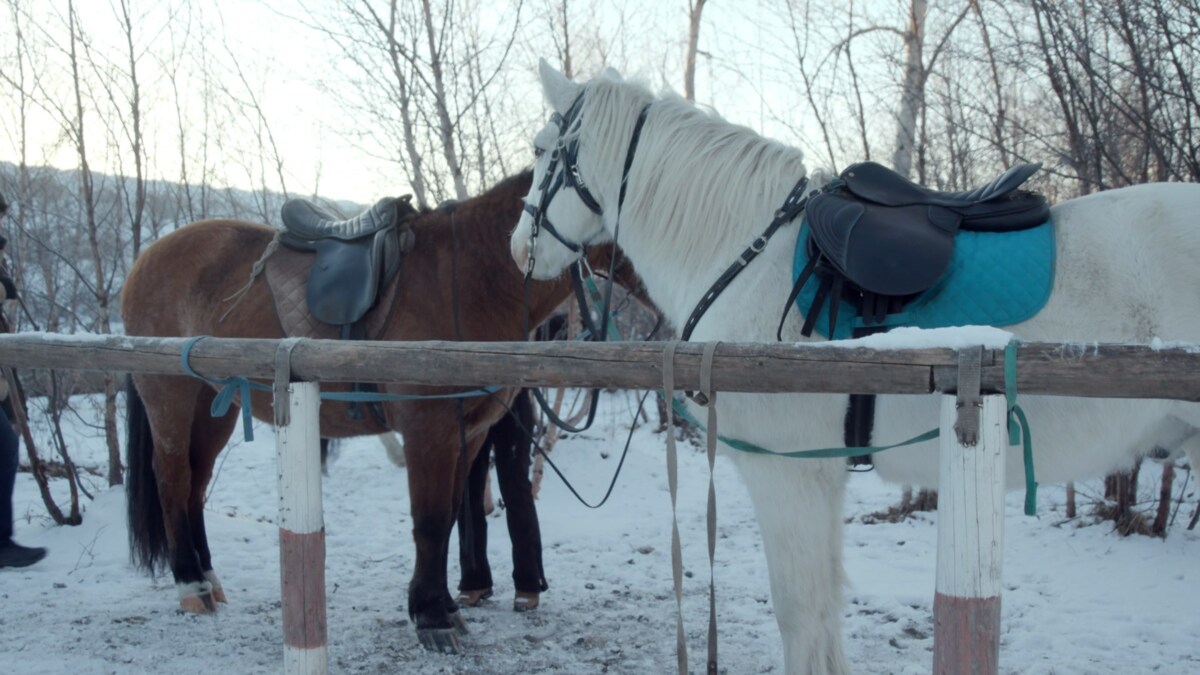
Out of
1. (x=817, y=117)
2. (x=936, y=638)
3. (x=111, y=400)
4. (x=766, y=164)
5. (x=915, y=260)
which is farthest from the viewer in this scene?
(x=817, y=117)

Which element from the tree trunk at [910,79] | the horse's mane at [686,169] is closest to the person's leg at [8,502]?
the horse's mane at [686,169]

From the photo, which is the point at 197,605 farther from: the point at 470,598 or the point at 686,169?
the point at 686,169

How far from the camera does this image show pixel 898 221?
2275 mm

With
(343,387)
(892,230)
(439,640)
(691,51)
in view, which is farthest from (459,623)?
(691,51)

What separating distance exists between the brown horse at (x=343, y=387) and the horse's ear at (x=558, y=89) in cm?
66

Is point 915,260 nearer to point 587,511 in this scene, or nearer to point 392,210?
point 392,210

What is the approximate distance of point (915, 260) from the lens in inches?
85.4

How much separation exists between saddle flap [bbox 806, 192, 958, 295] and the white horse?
7.3 inches

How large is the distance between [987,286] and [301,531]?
6.37ft

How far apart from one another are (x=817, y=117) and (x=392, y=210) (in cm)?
465

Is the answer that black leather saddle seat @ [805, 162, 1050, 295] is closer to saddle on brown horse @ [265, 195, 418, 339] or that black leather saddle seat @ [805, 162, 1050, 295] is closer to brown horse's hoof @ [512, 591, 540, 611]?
saddle on brown horse @ [265, 195, 418, 339]

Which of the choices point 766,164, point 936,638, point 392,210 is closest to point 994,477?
point 936,638

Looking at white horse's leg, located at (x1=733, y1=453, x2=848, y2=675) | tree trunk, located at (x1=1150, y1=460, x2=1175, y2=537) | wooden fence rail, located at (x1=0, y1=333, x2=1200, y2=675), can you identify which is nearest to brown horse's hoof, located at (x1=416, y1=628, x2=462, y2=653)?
wooden fence rail, located at (x1=0, y1=333, x2=1200, y2=675)

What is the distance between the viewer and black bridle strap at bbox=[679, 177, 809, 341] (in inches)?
96.4
